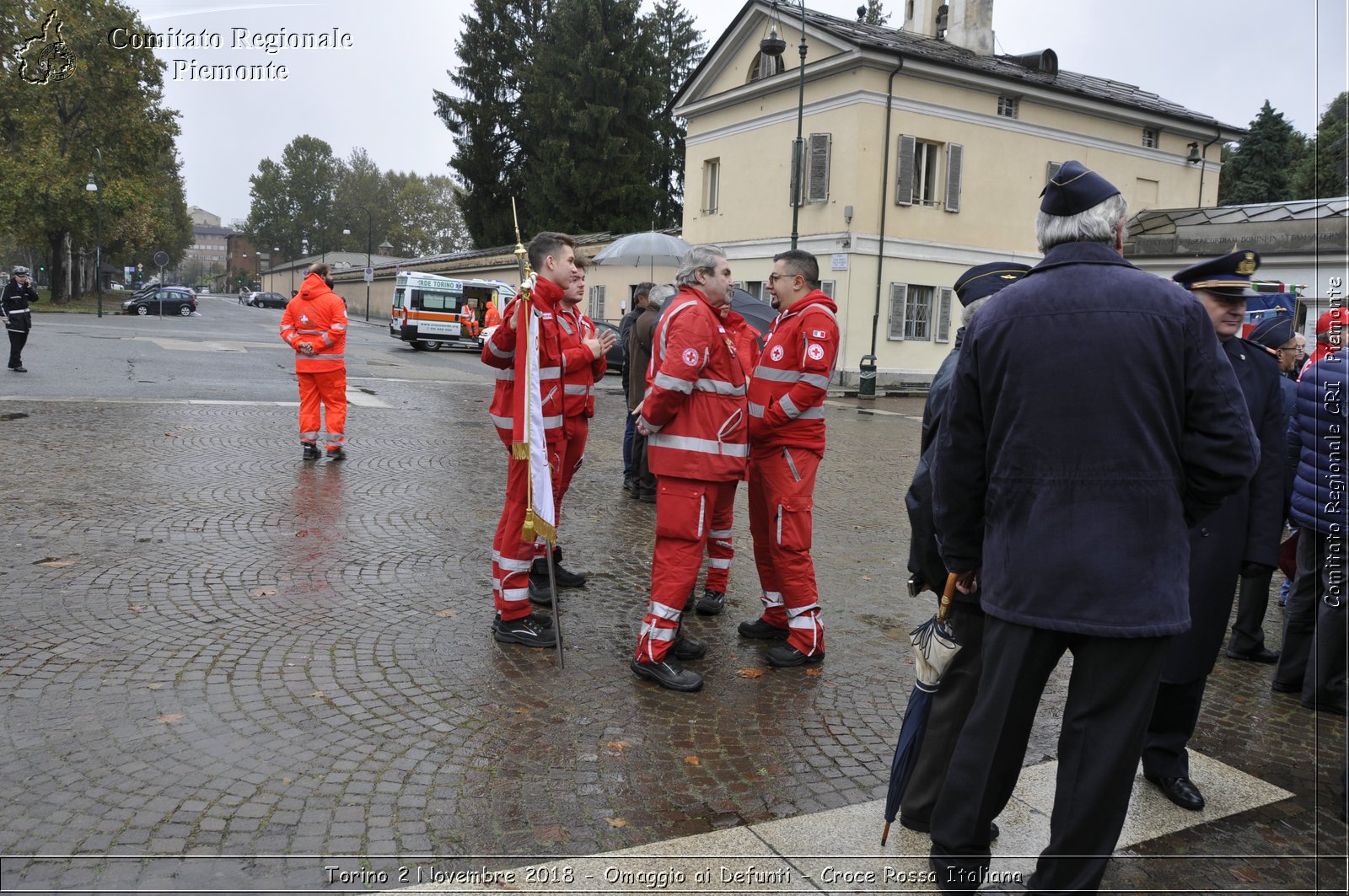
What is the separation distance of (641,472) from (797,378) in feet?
14.9

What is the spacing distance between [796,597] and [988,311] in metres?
2.59

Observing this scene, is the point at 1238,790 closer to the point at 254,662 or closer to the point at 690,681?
the point at 690,681

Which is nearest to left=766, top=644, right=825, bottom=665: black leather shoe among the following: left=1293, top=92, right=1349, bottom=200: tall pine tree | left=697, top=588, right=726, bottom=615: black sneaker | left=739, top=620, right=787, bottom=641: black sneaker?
left=739, top=620, right=787, bottom=641: black sneaker

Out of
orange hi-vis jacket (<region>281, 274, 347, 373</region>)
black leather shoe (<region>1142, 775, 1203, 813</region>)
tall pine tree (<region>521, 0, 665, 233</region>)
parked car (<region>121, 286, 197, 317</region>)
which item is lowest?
black leather shoe (<region>1142, 775, 1203, 813</region>)

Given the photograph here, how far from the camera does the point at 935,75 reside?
2728cm

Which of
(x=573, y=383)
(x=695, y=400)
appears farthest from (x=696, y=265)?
(x=573, y=383)

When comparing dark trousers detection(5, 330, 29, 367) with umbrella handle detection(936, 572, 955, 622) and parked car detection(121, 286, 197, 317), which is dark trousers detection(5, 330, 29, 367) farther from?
parked car detection(121, 286, 197, 317)

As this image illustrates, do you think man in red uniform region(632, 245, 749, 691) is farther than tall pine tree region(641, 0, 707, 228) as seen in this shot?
No

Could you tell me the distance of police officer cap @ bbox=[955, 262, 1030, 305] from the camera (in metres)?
3.47

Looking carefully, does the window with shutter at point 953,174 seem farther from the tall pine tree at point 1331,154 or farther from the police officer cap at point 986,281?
the tall pine tree at point 1331,154

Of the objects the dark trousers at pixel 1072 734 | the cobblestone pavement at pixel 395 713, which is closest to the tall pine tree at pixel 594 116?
the cobblestone pavement at pixel 395 713

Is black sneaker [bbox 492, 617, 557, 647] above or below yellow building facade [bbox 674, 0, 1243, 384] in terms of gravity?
below

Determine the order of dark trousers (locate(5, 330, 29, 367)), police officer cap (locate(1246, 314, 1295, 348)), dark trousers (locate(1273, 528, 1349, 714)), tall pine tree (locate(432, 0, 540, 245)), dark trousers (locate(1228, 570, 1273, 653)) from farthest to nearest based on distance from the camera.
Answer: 1. tall pine tree (locate(432, 0, 540, 245))
2. dark trousers (locate(5, 330, 29, 367))
3. dark trousers (locate(1228, 570, 1273, 653))
4. police officer cap (locate(1246, 314, 1295, 348))
5. dark trousers (locate(1273, 528, 1349, 714))

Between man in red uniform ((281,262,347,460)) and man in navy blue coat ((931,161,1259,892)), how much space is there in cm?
844
